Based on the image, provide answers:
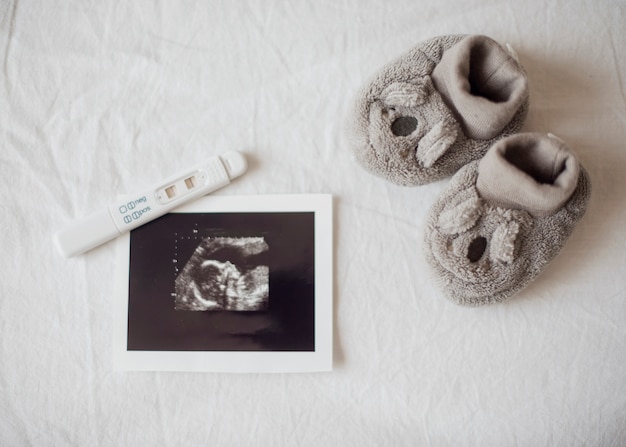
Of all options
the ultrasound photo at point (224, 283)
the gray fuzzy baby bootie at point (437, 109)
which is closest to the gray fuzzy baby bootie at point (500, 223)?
the gray fuzzy baby bootie at point (437, 109)

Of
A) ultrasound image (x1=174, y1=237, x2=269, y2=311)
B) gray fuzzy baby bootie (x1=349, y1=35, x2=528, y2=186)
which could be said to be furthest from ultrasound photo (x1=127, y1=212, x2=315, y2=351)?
gray fuzzy baby bootie (x1=349, y1=35, x2=528, y2=186)

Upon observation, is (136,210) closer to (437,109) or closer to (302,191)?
Result: (302,191)

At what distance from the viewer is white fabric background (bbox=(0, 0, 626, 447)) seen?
1.83ft

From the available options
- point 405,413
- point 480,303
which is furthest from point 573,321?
point 405,413

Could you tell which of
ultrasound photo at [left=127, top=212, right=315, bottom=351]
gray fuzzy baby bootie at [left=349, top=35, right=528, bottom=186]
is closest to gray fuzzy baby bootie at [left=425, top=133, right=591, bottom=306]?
gray fuzzy baby bootie at [left=349, top=35, right=528, bottom=186]

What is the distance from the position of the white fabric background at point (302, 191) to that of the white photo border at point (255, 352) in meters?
0.01

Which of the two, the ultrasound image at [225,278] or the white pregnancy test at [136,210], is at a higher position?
the white pregnancy test at [136,210]

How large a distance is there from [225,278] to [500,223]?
0.32 metres

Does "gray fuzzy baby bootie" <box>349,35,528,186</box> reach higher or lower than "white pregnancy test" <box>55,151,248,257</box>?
higher

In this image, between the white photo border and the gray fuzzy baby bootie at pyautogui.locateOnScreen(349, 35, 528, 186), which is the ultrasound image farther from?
the gray fuzzy baby bootie at pyautogui.locateOnScreen(349, 35, 528, 186)

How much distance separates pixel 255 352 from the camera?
22.1 inches

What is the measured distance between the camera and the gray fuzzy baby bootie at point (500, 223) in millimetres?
502

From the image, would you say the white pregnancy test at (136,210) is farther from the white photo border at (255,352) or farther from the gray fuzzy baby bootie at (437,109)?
the gray fuzzy baby bootie at (437,109)

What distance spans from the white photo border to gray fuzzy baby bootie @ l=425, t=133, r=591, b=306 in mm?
123
